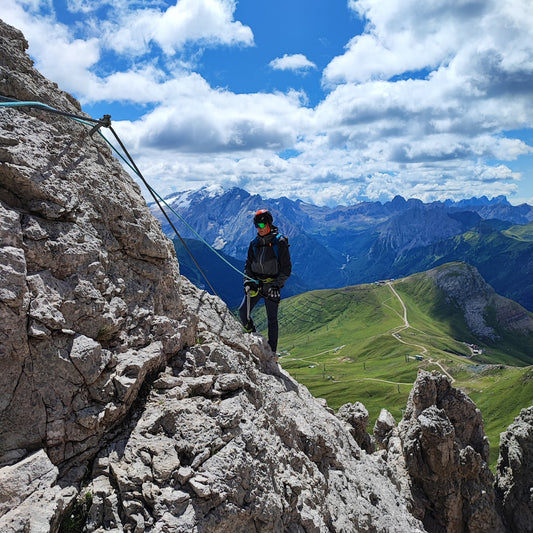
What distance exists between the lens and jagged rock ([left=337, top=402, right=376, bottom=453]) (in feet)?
114

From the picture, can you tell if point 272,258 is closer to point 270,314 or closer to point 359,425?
point 270,314

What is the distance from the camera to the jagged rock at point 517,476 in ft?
118

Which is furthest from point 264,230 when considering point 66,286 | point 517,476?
point 517,476

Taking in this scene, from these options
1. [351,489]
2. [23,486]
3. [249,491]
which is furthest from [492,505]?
[23,486]

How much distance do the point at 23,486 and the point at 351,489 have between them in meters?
15.5

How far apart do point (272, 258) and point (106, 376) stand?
1132 cm

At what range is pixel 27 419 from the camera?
9141 millimetres

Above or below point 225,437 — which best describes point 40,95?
above

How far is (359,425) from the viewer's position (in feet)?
116

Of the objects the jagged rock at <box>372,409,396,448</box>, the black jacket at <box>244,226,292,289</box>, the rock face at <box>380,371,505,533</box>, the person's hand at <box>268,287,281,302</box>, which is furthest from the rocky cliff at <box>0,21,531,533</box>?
the jagged rock at <box>372,409,396,448</box>

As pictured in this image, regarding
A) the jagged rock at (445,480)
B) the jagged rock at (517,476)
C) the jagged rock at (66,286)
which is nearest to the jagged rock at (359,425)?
the jagged rock at (445,480)

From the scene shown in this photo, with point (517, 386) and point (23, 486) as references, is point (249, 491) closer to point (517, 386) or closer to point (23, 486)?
point (23, 486)

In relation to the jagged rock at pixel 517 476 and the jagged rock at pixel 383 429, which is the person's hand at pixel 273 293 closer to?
the jagged rock at pixel 383 429

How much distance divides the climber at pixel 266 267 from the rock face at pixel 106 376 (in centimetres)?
514
